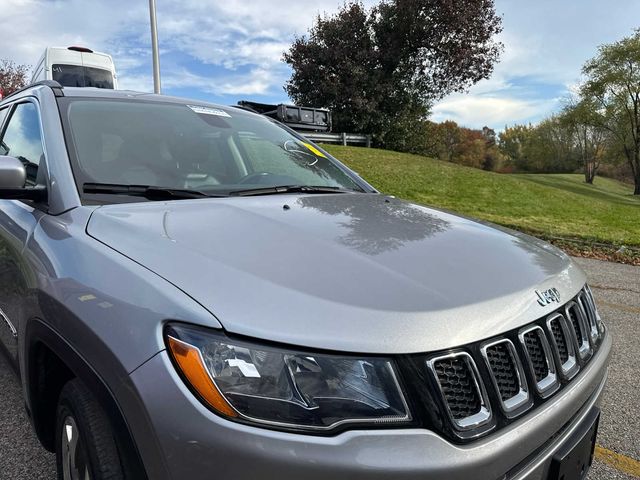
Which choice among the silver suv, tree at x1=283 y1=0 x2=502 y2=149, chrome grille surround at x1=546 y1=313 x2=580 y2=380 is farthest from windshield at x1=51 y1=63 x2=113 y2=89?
chrome grille surround at x1=546 y1=313 x2=580 y2=380

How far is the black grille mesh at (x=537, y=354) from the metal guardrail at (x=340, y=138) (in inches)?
628

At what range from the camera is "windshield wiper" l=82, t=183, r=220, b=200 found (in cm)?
204

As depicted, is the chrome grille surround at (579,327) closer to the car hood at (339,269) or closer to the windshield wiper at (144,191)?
the car hood at (339,269)

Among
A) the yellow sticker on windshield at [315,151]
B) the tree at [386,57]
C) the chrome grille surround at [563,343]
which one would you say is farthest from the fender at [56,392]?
the tree at [386,57]

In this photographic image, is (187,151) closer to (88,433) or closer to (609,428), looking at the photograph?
(88,433)

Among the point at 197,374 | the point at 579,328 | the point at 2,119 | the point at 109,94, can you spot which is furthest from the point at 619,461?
the point at 2,119

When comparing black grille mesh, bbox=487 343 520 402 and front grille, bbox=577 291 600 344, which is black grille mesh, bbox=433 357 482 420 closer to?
black grille mesh, bbox=487 343 520 402

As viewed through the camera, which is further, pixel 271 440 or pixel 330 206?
pixel 330 206

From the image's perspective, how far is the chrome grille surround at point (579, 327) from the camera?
1686 mm

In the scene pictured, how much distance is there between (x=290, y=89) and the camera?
2519 centimetres

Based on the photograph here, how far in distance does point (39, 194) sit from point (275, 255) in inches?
44.5

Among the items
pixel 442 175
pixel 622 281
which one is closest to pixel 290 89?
pixel 442 175

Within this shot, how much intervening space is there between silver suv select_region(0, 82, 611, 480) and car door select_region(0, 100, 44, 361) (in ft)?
0.07

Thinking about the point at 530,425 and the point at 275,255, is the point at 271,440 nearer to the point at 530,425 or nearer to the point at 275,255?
the point at 275,255
